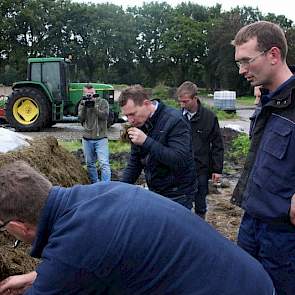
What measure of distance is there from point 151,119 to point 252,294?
7.04ft

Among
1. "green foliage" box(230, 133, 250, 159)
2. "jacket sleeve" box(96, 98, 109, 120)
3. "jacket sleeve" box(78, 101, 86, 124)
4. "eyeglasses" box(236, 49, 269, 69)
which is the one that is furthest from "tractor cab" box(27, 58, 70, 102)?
"eyeglasses" box(236, 49, 269, 69)

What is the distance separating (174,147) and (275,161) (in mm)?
1252

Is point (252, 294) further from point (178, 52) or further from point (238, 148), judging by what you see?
point (178, 52)

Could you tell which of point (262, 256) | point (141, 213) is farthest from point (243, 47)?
point (141, 213)

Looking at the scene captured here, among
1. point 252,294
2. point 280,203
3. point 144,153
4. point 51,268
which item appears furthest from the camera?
point 144,153

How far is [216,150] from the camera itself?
5.67 metres

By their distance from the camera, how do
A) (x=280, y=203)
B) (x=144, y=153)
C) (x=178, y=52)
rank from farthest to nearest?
1. (x=178, y=52)
2. (x=144, y=153)
3. (x=280, y=203)

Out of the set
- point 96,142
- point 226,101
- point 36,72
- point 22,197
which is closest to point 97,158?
point 96,142

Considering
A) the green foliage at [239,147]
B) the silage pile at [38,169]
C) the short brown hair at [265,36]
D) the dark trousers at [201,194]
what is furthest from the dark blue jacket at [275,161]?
the green foliage at [239,147]

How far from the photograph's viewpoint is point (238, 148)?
1263cm

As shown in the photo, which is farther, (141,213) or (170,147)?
(170,147)

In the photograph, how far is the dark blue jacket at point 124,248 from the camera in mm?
1694

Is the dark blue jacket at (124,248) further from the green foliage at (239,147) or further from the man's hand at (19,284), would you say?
the green foliage at (239,147)

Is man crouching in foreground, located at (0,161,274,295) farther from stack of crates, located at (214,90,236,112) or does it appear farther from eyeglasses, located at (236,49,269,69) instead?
stack of crates, located at (214,90,236,112)
